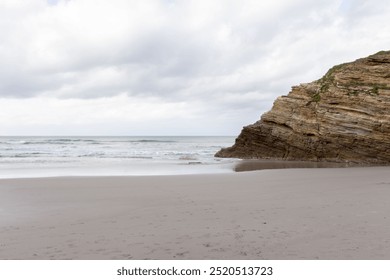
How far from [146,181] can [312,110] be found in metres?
15.3

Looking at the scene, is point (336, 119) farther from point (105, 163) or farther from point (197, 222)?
point (197, 222)

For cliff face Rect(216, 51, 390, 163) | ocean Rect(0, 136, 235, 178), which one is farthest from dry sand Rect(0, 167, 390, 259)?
cliff face Rect(216, 51, 390, 163)

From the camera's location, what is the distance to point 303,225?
21.4ft

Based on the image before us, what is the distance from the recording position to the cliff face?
72.3 feet

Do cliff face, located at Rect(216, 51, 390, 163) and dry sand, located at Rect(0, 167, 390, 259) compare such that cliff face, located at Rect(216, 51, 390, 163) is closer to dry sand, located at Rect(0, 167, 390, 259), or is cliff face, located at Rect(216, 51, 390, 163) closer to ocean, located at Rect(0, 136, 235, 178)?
ocean, located at Rect(0, 136, 235, 178)

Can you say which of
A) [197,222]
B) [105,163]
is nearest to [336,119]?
[105,163]

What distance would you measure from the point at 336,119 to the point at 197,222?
1901 cm

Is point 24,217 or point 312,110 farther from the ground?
point 312,110

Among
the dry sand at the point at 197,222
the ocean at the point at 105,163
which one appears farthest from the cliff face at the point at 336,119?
the dry sand at the point at 197,222

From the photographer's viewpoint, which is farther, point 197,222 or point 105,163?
point 105,163

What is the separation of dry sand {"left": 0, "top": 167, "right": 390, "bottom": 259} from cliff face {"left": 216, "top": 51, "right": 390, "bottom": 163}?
443 inches

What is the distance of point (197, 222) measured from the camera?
690cm

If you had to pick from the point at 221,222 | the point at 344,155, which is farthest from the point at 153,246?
the point at 344,155
